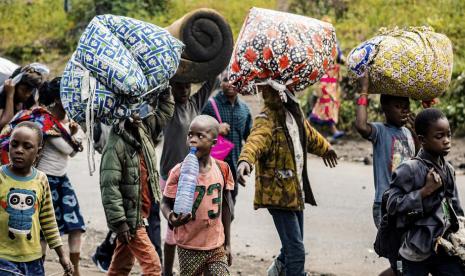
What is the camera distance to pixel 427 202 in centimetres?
532

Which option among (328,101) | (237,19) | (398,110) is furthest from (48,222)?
(237,19)

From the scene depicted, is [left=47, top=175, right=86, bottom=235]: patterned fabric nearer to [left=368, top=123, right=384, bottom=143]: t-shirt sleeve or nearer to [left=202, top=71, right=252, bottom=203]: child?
[left=202, top=71, right=252, bottom=203]: child

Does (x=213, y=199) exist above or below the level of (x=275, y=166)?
below

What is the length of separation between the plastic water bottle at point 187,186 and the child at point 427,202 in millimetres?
1191

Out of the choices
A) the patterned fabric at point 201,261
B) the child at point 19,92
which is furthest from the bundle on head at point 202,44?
the patterned fabric at point 201,261

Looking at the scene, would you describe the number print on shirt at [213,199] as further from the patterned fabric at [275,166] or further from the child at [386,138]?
the child at [386,138]

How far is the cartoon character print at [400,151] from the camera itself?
6.46 meters

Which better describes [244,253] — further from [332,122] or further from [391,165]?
[332,122]

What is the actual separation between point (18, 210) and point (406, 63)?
2.76m

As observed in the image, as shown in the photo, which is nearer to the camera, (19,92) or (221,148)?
(19,92)

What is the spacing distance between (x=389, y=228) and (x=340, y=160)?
23.4ft

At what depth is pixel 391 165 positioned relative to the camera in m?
6.45

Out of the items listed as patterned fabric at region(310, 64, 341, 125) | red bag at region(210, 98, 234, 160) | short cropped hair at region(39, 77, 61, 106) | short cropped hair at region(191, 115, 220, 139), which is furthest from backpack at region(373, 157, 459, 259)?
patterned fabric at region(310, 64, 341, 125)

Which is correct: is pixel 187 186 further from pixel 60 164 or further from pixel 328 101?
pixel 328 101
